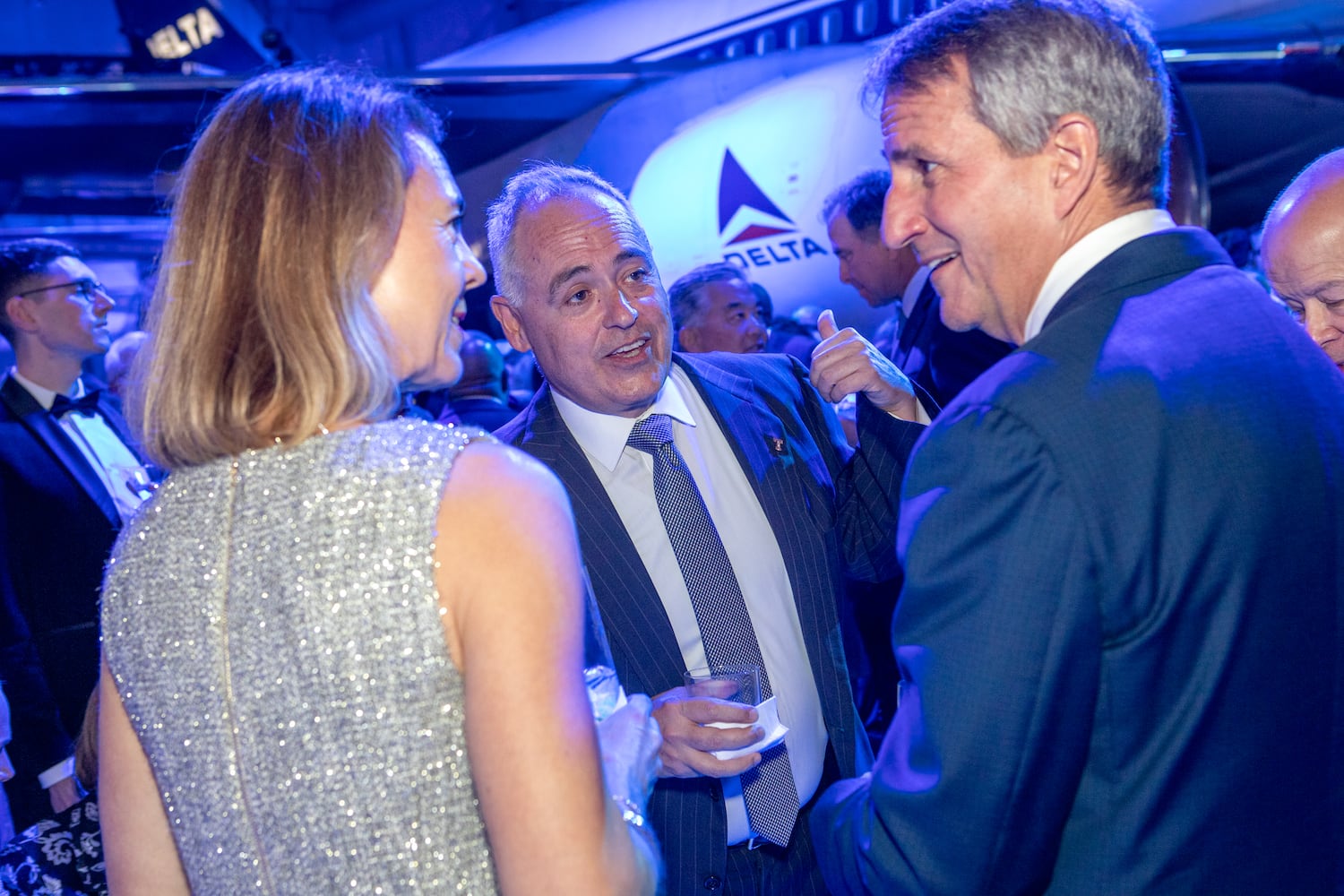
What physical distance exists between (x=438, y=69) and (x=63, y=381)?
4028mm

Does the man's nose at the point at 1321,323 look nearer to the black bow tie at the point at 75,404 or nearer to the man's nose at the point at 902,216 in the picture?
the man's nose at the point at 902,216

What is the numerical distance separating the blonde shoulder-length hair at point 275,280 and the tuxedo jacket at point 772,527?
90cm

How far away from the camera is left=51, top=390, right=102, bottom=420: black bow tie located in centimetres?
385

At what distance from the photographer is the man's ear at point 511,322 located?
2281 millimetres

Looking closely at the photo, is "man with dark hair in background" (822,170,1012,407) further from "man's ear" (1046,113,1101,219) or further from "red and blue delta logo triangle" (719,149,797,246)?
"man's ear" (1046,113,1101,219)

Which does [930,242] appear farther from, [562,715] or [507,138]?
[507,138]

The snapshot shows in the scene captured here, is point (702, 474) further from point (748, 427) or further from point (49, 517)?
point (49, 517)

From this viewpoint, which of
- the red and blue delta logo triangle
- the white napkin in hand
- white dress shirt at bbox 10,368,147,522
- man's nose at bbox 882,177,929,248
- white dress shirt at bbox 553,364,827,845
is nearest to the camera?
man's nose at bbox 882,177,929,248

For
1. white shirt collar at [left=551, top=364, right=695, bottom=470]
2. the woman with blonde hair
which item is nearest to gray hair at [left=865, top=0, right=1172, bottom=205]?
the woman with blonde hair

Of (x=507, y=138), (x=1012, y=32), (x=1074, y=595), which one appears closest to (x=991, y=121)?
(x=1012, y=32)

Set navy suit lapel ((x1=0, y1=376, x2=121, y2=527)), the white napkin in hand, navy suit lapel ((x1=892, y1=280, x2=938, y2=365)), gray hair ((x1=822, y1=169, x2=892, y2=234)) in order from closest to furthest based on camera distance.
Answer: the white napkin in hand → navy suit lapel ((x1=0, y1=376, x2=121, y2=527)) → navy suit lapel ((x1=892, y1=280, x2=938, y2=365)) → gray hair ((x1=822, y1=169, x2=892, y2=234))

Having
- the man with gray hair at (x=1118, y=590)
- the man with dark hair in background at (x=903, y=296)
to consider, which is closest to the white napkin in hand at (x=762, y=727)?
the man with gray hair at (x=1118, y=590)

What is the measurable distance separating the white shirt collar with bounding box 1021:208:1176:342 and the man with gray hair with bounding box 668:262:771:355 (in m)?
2.96

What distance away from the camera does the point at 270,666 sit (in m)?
0.96
